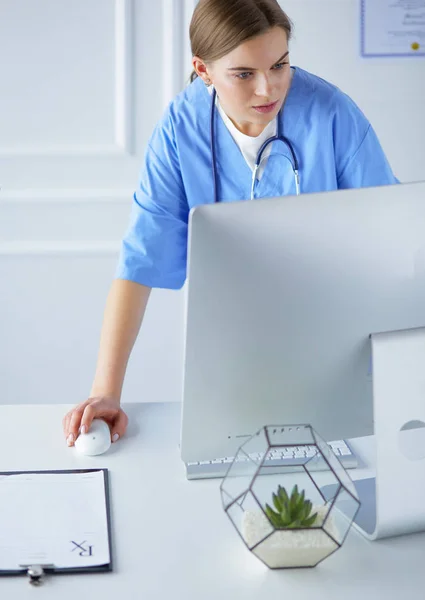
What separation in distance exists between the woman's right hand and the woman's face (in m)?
0.58

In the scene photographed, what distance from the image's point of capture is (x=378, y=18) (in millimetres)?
2605

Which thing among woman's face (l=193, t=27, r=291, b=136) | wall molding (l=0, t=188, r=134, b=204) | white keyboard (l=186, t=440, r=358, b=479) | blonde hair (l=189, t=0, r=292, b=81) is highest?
blonde hair (l=189, t=0, r=292, b=81)

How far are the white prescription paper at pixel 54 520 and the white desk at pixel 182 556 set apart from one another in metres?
0.02

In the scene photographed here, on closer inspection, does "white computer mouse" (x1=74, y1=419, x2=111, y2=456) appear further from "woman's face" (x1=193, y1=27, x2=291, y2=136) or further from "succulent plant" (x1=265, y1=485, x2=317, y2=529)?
"woman's face" (x1=193, y1=27, x2=291, y2=136)

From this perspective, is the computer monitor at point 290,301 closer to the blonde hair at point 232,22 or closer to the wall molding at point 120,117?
the blonde hair at point 232,22

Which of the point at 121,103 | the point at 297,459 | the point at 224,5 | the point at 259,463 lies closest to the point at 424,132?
the point at 121,103

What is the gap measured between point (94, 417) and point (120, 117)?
1.51m

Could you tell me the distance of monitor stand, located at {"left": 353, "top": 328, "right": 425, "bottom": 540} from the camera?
979 millimetres

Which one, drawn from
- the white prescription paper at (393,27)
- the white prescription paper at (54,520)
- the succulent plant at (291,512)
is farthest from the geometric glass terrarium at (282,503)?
the white prescription paper at (393,27)

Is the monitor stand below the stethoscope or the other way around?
below

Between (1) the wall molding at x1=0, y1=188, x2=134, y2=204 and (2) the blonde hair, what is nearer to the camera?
(2) the blonde hair

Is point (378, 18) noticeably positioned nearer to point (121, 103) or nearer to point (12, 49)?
point (121, 103)

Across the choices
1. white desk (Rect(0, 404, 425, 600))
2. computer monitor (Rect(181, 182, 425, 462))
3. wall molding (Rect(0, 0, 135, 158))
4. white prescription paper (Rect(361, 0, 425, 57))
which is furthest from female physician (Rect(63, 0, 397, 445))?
white prescription paper (Rect(361, 0, 425, 57))

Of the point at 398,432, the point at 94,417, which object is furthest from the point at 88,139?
the point at 398,432
